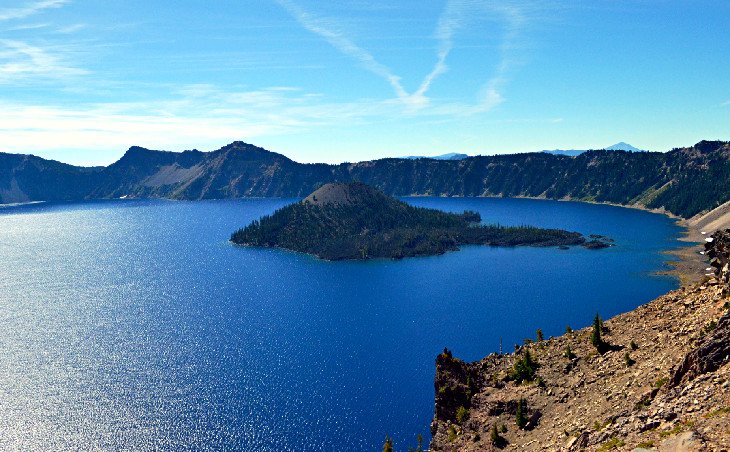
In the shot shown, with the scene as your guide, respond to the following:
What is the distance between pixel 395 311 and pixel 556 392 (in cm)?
13045

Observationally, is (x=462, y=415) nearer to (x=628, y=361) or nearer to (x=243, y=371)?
(x=628, y=361)

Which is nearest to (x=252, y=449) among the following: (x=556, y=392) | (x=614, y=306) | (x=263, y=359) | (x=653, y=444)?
(x=263, y=359)

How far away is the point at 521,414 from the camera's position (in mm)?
66250

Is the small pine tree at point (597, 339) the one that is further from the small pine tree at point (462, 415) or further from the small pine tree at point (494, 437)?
the small pine tree at point (462, 415)

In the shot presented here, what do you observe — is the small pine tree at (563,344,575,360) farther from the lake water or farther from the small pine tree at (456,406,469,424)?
the lake water

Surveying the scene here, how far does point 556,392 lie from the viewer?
67.1 metres

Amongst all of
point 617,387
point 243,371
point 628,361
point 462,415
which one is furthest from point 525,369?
point 243,371

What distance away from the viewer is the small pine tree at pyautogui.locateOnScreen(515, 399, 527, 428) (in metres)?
65.9

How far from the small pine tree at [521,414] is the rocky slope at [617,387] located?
1.90 ft

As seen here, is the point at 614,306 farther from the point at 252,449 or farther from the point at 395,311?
the point at 252,449

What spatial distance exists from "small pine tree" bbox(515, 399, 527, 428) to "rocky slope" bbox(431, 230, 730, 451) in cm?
58

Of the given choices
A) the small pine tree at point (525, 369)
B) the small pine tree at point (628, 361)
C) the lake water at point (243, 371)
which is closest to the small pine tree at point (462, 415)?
the small pine tree at point (525, 369)

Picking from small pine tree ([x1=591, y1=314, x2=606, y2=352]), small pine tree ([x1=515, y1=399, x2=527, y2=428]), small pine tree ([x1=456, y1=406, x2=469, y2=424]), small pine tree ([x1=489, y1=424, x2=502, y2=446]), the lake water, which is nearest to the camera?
small pine tree ([x1=515, y1=399, x2=527, y2=428])

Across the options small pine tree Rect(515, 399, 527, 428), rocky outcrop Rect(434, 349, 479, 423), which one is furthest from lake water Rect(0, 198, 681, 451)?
small pine tree Rect(515, 399, 527, 428)
